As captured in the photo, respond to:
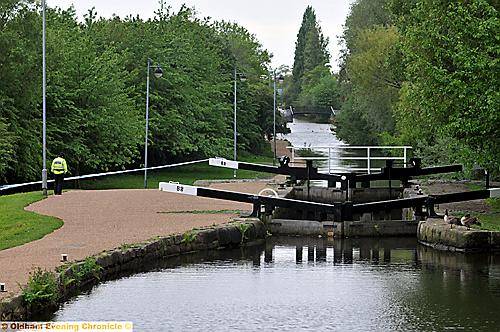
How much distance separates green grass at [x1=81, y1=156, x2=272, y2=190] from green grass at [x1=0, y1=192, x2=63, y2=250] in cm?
1780

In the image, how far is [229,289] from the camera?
19547 mm

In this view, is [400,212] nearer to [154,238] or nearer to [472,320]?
[154,238]

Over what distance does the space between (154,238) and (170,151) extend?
3596 centimetres

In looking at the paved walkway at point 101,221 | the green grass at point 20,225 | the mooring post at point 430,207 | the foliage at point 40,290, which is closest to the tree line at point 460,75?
the mooring post at point 430,207

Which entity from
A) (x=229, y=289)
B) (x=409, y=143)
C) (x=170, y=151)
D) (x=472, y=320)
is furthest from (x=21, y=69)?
(x=472, y=320)

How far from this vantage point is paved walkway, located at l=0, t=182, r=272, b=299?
19203 millimetres

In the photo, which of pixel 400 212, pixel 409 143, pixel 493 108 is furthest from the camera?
pixel 409 143

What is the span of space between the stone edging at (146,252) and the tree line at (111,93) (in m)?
17.3

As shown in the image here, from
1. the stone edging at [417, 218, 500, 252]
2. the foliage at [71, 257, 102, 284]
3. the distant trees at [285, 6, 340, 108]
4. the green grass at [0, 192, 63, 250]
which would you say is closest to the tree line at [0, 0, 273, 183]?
the green grass at [0, 192, 63, 250]

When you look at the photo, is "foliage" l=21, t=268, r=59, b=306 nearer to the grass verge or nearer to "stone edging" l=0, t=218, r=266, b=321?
"stone edging" l=0, t=218, r=266, b=321

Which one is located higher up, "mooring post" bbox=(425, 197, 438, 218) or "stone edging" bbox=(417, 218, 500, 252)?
"mooring post" bbox=(425, 197, 438, 218)

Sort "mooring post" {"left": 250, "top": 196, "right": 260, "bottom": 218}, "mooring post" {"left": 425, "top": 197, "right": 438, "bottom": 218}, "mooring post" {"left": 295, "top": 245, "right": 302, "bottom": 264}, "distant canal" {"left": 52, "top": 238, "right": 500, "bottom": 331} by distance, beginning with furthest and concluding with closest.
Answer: "mooring post" {"left": 425, "top": 197, "right": 438, "bottom": 218}
"mooring post" {"left": 250, "top": 196, "right": 260, "bottom": 218}
"mooring post" {"left": 295, "top": 245, "right": 302, "bottom": 264}
"distant canal" {"left": 52, "top": 238, "right": 500, "bottom": 331}

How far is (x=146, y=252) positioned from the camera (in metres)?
22.0

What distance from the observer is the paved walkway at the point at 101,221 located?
19203 mm
